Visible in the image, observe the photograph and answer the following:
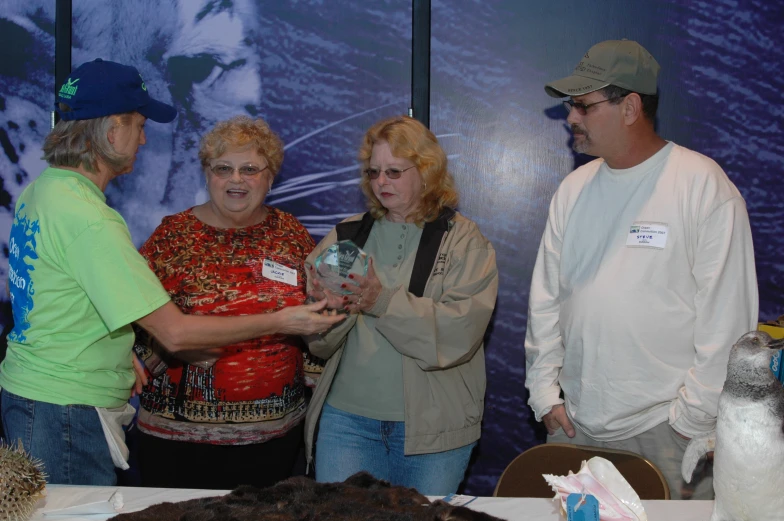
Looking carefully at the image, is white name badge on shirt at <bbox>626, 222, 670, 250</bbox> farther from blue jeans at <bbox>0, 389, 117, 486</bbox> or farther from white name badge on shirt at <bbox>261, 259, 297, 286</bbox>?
blue jeans at <bbox>0, 389, 117, 486</bbox>

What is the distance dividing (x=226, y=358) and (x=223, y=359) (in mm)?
11

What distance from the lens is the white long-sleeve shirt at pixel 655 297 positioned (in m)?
2.33

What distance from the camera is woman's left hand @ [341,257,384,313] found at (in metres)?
2.45

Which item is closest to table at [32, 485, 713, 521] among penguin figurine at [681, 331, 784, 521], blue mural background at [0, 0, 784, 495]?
penguin figurine at [681, 331, 784, 521]

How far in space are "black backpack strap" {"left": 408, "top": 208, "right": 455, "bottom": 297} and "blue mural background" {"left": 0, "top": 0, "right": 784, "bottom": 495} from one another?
819 millimetres

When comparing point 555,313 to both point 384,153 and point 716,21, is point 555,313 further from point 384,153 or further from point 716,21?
point 716,21

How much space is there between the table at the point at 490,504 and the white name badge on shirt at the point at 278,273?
1027mm

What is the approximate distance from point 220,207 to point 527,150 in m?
1.49

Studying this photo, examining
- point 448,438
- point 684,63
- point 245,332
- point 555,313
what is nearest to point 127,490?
point 245,332

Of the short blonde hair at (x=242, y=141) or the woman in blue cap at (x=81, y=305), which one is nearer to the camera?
the woman in blue cap at (x=81, y=305)

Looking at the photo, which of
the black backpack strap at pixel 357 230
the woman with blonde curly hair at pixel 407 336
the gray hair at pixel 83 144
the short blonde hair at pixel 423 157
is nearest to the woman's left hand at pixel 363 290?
the woman with blonde curly hair at pixel 407 336

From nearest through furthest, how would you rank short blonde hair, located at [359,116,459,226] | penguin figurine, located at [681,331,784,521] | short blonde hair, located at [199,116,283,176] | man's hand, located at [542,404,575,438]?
penguin figurine, located at [681,331,784,521], man's hand, located at [542,404,575,438], short blonde hair, located at [359,116,459,226], short blonde hair, located at [199,116,283,176]

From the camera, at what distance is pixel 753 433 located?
4.88 ft

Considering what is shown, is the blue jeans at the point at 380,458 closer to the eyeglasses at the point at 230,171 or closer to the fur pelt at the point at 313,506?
the fur pelt at the point at 313,506
